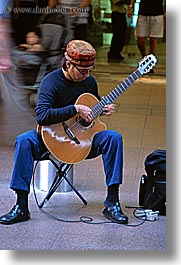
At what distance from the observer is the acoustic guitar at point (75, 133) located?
4.28 meters

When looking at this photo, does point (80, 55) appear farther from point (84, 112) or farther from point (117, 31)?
point (117, 31)

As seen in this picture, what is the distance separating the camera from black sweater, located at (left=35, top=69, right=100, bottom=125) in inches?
165

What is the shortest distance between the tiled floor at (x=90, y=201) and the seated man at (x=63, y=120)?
0.11 meters

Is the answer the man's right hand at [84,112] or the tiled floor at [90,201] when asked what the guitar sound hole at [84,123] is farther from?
the tiled floor at [90,201]

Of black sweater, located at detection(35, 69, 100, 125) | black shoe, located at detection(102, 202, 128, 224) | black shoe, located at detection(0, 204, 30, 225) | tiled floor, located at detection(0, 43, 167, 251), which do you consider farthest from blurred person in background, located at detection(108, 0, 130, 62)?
black shoe, located at detection(0, 204, 30, 225)

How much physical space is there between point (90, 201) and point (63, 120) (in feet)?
2.29

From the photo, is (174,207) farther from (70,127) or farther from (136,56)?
(136,56)

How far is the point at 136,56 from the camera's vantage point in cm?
1045

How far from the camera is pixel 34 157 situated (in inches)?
169

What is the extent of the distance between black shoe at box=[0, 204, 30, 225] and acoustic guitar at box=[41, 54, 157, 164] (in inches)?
15.3

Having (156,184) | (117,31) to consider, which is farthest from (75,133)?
(117,31)

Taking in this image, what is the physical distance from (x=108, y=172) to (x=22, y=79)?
7.18ft

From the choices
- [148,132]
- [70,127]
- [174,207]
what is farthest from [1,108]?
[174,207]

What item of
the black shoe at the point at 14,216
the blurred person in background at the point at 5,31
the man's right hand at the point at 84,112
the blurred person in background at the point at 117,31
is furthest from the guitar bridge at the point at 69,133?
the blurred person in background at the point at 117,31
